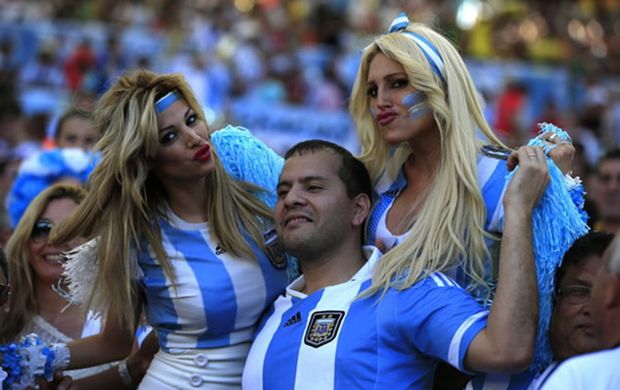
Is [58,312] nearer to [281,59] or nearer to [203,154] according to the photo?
[203,154]

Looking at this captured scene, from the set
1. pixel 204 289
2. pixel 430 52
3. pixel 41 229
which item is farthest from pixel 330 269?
pixel 41 229

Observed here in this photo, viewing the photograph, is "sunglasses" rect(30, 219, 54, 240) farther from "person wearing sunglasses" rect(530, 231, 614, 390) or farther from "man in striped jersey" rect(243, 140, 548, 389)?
"person wearing sunglasses" rect(530, 231, 614, 390)

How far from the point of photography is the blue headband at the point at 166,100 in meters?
3.89

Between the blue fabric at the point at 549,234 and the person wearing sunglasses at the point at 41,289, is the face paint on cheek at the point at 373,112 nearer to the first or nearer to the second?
the blue fabric at the point at 549,234

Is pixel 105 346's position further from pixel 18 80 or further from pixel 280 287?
pixel 18 80

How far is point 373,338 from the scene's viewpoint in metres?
3.38

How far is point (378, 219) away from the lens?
3.82 metres

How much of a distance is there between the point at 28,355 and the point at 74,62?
8925 millimetres

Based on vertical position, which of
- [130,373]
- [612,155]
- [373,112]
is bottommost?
[130,373]

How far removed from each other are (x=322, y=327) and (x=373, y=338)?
190 mm

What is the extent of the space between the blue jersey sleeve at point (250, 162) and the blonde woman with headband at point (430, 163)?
406 mm

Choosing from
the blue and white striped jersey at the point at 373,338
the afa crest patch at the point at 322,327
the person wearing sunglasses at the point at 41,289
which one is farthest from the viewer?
the person wearing sunglasses at the point at 41,289

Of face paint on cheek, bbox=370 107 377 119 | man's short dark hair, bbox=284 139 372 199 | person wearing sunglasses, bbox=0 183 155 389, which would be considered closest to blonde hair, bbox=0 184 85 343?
person wearing sunglasses, bbox=0 183 155 389

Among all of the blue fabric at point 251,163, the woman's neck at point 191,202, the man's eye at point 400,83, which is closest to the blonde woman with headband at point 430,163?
the man's eye at point 400,83
